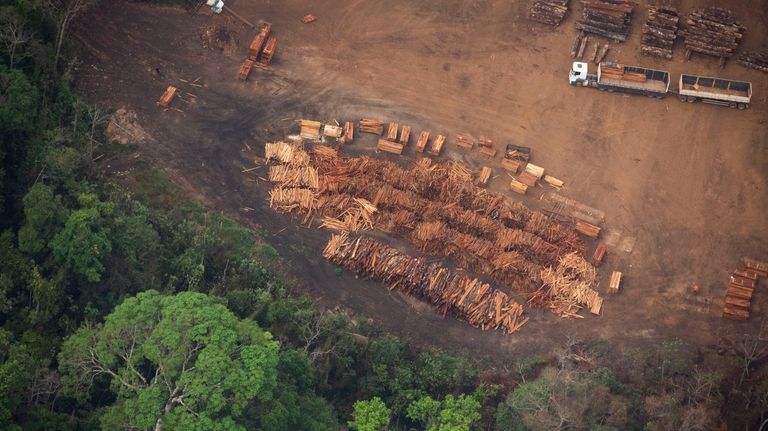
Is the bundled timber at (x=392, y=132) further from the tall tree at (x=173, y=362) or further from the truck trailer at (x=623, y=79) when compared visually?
the tall tree at (x=173, y=362)

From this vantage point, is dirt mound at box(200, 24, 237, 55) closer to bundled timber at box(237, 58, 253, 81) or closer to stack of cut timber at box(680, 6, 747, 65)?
bundled timber at box(237, 58, 253, 81)

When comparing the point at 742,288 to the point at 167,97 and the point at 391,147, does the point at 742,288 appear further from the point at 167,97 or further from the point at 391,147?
the point at 167,97

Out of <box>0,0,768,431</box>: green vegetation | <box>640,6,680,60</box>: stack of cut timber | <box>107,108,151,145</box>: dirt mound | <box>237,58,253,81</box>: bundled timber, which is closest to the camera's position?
<box>0,0,768,431</box>: green vegetation

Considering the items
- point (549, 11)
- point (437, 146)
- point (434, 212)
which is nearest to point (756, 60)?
point (549, 11)

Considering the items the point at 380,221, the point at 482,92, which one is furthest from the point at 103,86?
the point at 482,92

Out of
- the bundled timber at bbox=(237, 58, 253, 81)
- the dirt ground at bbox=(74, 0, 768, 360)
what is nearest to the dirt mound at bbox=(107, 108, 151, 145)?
the dirt ground at bbox=(74, 0, 768, 360)

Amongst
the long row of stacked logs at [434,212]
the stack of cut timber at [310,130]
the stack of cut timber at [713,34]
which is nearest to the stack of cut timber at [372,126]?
the long row of stacked logs at [434,212]
